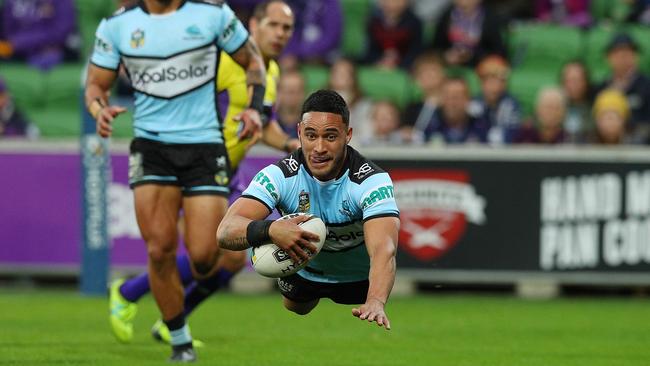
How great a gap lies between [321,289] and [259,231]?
1249mm

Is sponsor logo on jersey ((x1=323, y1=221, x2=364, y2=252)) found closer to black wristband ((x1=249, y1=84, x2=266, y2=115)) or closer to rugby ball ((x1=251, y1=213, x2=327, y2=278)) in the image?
rugby ball ((x1=251, y1=213, x2=327, y2=278))

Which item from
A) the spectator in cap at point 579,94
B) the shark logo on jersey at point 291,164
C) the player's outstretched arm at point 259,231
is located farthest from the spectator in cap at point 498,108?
the player's outstretched arm at point 259,231

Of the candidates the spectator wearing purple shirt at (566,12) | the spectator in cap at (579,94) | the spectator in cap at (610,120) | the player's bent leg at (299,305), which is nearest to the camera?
the player's bent leg at (299,305)

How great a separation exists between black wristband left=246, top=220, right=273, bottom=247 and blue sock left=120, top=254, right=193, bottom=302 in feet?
10.6

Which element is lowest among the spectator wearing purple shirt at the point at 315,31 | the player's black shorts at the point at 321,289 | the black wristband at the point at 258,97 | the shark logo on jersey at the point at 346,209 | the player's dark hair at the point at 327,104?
the player's black shorts at the point at 321,289

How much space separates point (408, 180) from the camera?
46.6ft

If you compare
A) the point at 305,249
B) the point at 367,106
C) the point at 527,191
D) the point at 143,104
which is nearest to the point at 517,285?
the point at 527,191

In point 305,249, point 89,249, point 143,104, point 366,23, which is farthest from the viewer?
point 366,23

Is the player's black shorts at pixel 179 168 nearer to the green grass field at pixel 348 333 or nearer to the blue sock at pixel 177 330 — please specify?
the blue sock at pixel 177 330

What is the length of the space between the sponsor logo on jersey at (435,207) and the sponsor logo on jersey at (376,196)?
6909 mm

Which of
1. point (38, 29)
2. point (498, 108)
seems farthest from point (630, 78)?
point (38, 29)

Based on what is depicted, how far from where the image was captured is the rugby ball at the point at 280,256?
22.8 feet

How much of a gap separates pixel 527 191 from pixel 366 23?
405 cm

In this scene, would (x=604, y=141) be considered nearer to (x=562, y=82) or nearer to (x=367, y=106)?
(x=562, y=82)
